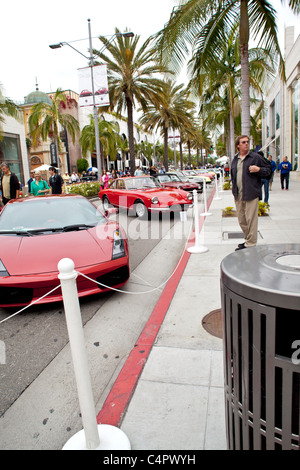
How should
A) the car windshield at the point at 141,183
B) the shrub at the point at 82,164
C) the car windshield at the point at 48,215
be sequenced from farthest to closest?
1. the shrub at the point at 82,164
2. the car windshield at the point at 141,183
3. the car windshield at the point at 48,215

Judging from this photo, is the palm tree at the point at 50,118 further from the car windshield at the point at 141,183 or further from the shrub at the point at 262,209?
the shrub at the point at 262,209

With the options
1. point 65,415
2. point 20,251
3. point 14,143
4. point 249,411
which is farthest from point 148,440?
point 14,143

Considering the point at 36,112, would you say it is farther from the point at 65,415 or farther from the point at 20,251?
the point at 65,415

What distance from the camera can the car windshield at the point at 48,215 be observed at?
5.07 m

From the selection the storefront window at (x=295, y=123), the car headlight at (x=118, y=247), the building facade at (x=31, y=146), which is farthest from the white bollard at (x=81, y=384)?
the building facade at (x=31, y=146)

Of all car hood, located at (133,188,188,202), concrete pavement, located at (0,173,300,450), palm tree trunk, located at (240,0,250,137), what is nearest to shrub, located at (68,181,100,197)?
car hood, located at (133,188,188,202)

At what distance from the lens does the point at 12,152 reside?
3619 centimetres

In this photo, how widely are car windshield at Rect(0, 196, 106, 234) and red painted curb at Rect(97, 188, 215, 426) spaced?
1.82 metres

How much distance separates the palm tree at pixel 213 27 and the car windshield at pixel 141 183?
395 centimetres

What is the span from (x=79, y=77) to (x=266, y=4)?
1149cm

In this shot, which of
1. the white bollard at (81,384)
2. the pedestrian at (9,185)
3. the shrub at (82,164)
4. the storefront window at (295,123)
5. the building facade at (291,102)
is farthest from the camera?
the shrub at (82,164)

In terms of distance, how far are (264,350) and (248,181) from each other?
15.3ft

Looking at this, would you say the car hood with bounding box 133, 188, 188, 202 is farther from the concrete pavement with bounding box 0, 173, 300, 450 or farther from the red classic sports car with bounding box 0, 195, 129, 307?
the concrete pavement with bounding box 0, 173, 300, 450

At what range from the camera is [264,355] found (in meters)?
1.45
